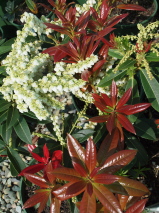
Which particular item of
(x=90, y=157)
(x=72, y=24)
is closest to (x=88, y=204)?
(x=90, y=157)

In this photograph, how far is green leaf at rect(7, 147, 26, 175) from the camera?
1655mm

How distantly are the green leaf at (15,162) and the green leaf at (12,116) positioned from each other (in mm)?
221

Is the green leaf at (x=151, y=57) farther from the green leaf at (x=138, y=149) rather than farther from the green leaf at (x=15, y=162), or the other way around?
the green leaf at (x=15, y=162)

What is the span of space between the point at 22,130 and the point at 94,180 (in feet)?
2.29

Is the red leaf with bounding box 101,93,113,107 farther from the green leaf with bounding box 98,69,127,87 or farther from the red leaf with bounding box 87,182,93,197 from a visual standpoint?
the red leaf with bounding box 87,182,93,197

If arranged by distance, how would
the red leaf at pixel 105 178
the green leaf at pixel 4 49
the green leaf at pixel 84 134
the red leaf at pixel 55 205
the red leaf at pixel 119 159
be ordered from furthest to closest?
the green leaf at pixel 4 49, the green leaf at pixel 84 134, the red leaf at pixel 55 205, the red leaf at pixel 119 159, the red leaf at pixel 105 178

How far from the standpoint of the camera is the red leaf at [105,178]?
42.0 inches

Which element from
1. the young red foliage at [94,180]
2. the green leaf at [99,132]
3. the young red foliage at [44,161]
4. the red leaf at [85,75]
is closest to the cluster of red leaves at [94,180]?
the young red foliage at [94,180]

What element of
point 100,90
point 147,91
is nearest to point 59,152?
point 100,90

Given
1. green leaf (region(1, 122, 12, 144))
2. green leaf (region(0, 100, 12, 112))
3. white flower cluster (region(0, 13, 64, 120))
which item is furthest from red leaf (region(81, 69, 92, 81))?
green leaf (region(1, 122, 12, 144))

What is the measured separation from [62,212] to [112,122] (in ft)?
2.58

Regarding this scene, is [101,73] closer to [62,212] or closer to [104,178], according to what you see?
[104,178]

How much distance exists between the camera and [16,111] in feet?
5.31

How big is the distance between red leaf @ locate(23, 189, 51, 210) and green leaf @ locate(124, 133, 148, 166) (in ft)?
2.13
